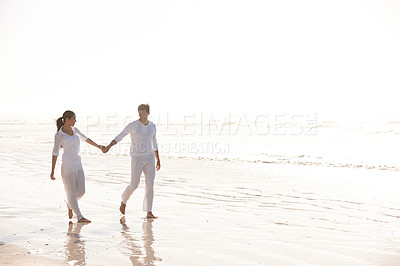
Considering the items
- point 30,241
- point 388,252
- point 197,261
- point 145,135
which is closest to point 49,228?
point 30,241

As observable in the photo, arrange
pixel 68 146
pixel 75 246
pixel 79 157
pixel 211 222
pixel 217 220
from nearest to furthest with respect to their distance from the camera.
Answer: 1. pixel 75 246
2. pixel 211 222
3. pixel 217 220
4. pixel 68 146
5. pixel 79 157

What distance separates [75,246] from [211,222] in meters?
2.29

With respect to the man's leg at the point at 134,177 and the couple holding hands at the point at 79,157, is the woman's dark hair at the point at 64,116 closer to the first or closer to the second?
the couple holding hands at the point at 79,157

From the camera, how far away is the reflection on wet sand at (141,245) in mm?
5484

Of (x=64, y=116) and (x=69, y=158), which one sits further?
(x=69, y=158)

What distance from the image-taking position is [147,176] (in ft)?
26.6

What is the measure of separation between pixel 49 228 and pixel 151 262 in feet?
7.81

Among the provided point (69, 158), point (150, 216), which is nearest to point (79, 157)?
point (69, 158)

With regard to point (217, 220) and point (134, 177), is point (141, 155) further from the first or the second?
point (217, 220)

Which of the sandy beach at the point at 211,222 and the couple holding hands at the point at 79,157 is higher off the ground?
the couple holding hands at the point at 79,157

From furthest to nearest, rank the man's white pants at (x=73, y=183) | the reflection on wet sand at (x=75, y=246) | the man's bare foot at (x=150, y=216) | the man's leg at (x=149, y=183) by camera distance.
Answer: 1. the man's leg at (x=149, y=183)
2. the man's bare foot at (x=150, y=216)
3. the man's white pants at (x=73, y=183)
4. the reflection on wet sand at (x=75, y=246)

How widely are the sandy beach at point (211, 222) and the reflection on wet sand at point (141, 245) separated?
0.01 metres

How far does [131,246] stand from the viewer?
611 cm

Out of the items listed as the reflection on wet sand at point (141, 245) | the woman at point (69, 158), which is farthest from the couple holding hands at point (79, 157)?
the reflection on wet sand at point (141, 245)
